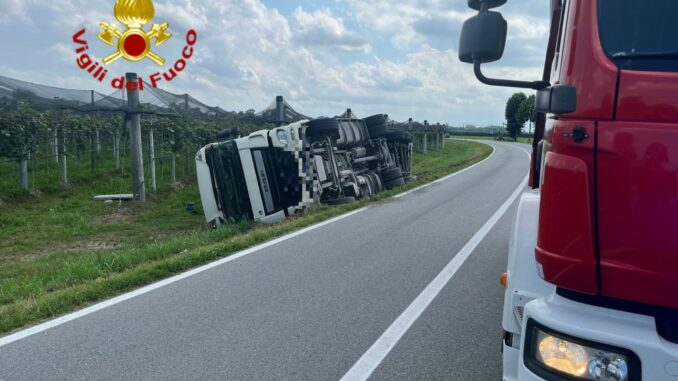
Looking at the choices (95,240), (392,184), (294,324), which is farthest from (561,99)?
(392,184)

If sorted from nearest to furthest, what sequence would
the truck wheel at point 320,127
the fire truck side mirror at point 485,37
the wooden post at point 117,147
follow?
the fire truck side mirror at point 485,37
the truck wheel at point 320,127
the wooden post at point 117,147

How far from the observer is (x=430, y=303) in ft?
16.4

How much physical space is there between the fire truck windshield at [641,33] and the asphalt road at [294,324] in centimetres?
234

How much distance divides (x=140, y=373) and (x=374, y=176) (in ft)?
34.9

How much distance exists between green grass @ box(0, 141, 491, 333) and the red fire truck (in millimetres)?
4228

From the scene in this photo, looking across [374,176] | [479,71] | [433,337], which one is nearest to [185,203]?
[374,176]

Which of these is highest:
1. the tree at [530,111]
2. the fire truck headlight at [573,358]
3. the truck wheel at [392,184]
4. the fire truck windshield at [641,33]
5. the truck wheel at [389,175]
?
the fire truck windshield at [641,33]

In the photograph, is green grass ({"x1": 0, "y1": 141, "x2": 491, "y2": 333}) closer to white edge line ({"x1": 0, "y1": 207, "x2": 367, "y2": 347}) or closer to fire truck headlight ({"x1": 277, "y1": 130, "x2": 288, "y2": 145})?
white edge line ({"x1": 0, "y1": 207, "x2": 367, "y2": 347})

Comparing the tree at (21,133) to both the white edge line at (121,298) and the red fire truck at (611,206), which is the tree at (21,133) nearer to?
the white edge line at (121,298)

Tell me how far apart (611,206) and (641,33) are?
0.67 metres

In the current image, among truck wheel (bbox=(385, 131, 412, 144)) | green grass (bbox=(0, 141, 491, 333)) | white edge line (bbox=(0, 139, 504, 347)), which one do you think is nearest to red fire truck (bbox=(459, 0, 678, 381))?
white edge line (bbox=(0, 139, 504, 347))

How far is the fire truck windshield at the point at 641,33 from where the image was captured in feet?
6.29

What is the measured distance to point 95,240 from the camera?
10234 mm

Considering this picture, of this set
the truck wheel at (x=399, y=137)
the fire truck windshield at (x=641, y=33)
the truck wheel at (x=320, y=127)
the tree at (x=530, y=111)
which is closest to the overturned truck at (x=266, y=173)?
the truck wheel at (x=320, y=127)
